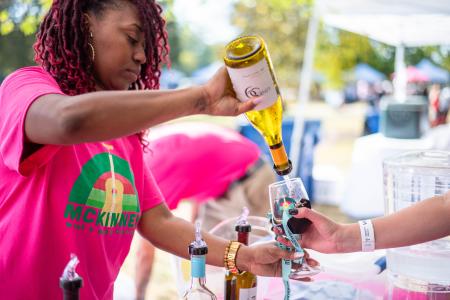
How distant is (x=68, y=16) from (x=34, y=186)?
471 mm

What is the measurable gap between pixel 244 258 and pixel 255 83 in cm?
58

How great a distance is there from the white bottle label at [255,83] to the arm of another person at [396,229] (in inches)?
18.2

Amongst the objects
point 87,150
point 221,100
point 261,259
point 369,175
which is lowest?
point 369,175

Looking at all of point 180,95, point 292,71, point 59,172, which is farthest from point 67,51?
point 292,71

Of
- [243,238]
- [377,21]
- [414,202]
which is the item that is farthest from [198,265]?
[377,21]

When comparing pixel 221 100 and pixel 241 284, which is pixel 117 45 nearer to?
pixel 221 100

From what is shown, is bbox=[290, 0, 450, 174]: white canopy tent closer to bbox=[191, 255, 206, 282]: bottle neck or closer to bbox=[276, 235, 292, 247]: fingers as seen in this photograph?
bbox=[276, 235, 292, 247]: fingers

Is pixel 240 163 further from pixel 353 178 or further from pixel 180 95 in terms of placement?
pixel 353 178

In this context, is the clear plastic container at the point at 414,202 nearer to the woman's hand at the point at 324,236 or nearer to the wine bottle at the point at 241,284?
the woman's hand at the point at 324,236

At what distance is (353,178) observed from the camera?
559 centimetres

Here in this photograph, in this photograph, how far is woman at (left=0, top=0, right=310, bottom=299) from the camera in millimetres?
1068

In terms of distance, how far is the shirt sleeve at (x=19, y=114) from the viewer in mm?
1126

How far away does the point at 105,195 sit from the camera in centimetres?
139

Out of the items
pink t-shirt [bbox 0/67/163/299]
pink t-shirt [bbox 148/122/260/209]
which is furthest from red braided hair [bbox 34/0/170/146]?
pink t-shirt [bbox 148/122/260/209]
